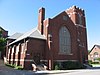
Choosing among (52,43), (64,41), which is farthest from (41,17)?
(64,41)

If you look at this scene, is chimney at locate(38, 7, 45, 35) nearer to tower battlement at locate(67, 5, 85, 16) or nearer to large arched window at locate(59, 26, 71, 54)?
large arched window at locate(59, 26, 71, 54)

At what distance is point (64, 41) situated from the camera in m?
38.8

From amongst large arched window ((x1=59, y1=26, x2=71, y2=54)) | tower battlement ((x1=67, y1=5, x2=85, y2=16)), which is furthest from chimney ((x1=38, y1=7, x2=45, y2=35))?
tower battlement ((x1=67, y1=5, x2=85, y2=16))

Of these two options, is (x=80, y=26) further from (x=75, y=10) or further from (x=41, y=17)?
(x=41, y=17)

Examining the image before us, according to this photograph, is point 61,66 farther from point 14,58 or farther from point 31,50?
point 14,58

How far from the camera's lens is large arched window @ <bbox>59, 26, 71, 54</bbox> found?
3794cm

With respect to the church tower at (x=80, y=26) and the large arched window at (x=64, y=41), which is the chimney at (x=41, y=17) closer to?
the large arched window at (x=64, y=41)

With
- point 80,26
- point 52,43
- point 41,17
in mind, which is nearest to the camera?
point 52,43

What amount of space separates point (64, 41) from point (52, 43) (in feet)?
14.1

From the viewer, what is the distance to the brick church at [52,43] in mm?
34156

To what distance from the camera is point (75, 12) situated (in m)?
44.2

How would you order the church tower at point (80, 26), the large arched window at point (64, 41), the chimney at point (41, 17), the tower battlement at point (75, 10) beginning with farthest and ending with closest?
the tower battlement at point (75, 10) → the church tower at point (80, 26) → the chimney at point (41, 17) → the large arched window at point (64, 41)

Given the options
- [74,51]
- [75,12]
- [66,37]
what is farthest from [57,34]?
[75,12]

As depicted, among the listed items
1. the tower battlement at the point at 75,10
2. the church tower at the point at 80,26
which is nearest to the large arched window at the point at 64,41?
the church tower at the point at 80,26
